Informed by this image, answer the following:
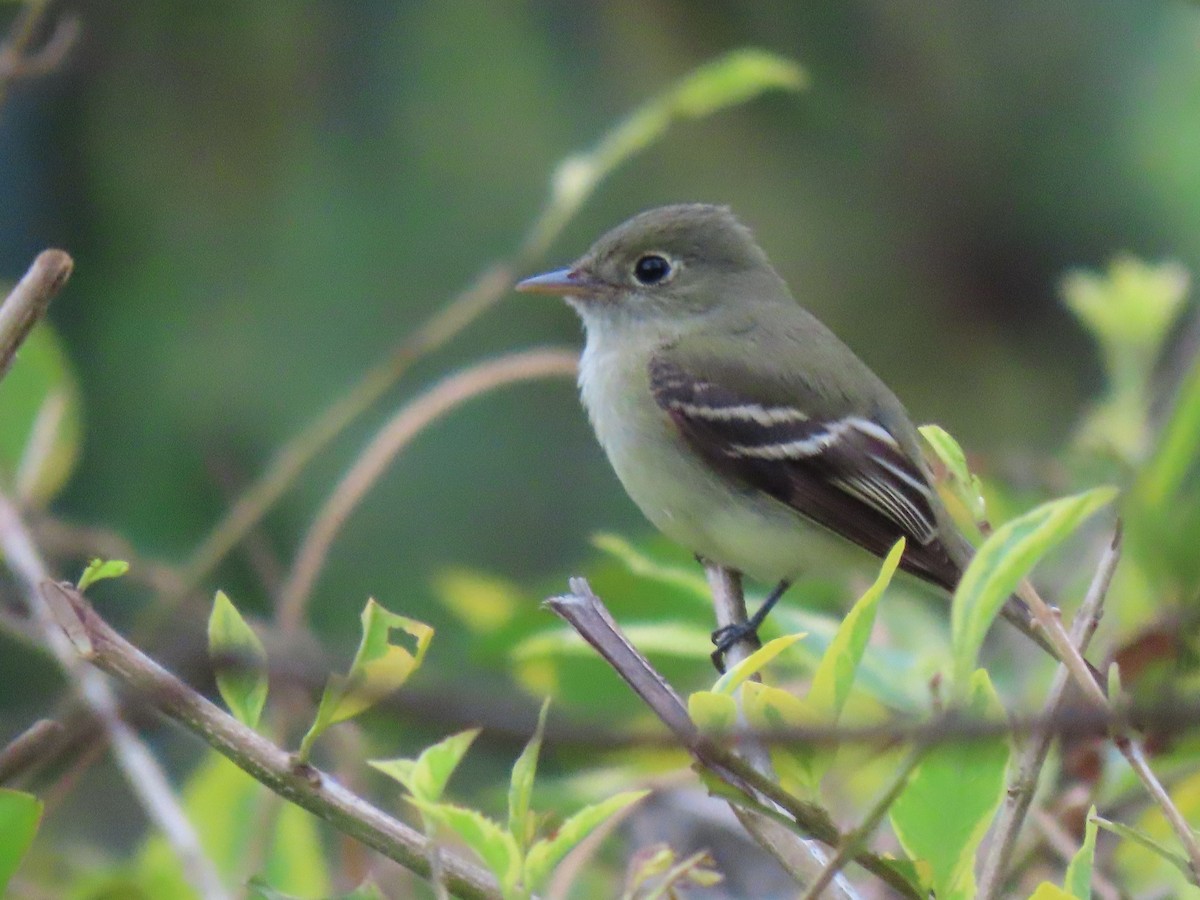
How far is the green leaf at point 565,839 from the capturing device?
1133mm

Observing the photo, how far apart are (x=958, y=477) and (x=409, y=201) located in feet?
10.3

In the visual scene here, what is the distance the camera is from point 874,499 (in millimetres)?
3107

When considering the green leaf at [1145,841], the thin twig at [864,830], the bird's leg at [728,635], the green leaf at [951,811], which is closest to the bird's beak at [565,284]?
the bird's leg at [728,635]

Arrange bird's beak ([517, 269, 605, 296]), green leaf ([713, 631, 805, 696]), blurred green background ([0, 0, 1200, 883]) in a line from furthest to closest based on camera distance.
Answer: blurred green background ([0, 0, 1200, 883]) → bird's beak ([517, 269, 605, 296]) → green leaf ([713, 631, 805, 696])

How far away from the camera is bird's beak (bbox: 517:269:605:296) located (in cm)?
359

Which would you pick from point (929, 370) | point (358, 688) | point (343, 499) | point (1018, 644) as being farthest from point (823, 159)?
point (358, 688)

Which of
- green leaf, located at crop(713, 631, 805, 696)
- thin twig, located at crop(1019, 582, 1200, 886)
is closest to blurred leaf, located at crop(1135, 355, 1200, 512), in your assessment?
thin twig, located at crop(1019, 582, 1200, 886)

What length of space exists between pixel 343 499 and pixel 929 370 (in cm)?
323

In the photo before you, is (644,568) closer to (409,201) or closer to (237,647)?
(237,647)

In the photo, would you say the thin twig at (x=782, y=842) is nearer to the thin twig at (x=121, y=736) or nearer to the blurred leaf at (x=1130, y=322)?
the thin twig at (x=121, y=736)

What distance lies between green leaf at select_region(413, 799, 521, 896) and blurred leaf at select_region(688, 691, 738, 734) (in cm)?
16

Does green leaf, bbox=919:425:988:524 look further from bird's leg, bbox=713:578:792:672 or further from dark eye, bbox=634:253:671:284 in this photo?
dark eye, bbox=634:253:671:284

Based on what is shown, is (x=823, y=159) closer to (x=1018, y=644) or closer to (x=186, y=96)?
(x=186, y=96)

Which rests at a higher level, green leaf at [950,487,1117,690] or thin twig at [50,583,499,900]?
green leaf at [950,487,1117,690]
